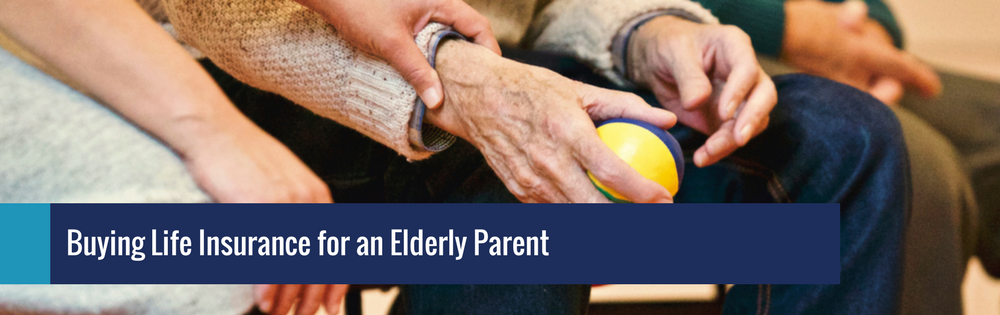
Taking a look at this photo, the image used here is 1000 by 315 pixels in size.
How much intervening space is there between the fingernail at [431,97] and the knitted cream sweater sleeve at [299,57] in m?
Result: 0.03

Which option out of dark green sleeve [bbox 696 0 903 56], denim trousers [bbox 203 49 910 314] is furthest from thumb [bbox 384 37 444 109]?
dark green sleeve [bbox 696 0 903 56]

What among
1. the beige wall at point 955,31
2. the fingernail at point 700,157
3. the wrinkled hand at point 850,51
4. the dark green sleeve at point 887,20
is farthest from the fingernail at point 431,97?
the beige wall at point 955,31

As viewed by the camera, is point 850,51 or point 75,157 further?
point 850,51

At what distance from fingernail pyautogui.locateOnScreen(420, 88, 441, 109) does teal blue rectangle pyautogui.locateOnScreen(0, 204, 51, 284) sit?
9.5 inches

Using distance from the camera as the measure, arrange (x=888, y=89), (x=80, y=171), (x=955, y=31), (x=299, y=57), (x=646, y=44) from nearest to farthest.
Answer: (x=80, y=171), (x=299, y=57), (x=646, y=44), (x=888, y=89), (x=955, y=31)

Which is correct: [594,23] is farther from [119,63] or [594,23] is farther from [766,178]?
[119,63]

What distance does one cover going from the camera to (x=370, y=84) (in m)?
0.46

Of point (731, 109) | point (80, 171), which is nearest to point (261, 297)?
point (80, 171)

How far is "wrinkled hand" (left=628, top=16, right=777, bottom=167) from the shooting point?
19.1 inches

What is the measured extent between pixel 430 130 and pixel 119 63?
0.21 metres

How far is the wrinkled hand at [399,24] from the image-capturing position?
0.43 m

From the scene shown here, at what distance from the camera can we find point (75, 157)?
354mm

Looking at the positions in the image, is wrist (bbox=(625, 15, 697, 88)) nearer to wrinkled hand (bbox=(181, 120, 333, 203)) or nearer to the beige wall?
wrinkled hand (bbox=(181, 120, 333, 203))

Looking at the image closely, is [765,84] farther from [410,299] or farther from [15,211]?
[15,211]
